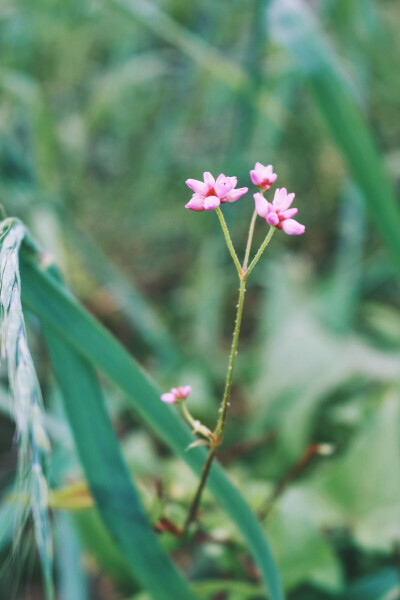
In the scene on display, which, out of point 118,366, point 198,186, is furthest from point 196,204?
point 118,366

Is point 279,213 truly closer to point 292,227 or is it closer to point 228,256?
point 292,227

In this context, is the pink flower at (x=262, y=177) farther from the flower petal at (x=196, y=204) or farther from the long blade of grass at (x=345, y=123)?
the long blade of grass at (x=345, y=123)

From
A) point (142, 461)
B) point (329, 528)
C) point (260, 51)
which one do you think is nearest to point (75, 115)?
point (260, 51)

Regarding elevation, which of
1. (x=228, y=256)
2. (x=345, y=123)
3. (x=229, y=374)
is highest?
(x=228, y=256)

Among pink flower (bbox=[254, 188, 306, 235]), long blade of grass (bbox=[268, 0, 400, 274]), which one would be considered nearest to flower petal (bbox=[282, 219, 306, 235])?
pink flower (bbox=[254, 188, 306, 235])

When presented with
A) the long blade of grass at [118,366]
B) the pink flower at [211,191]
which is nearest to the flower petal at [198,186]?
the pink flower at [211,191]

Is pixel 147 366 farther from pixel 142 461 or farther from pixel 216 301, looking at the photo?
pixel 142 461
